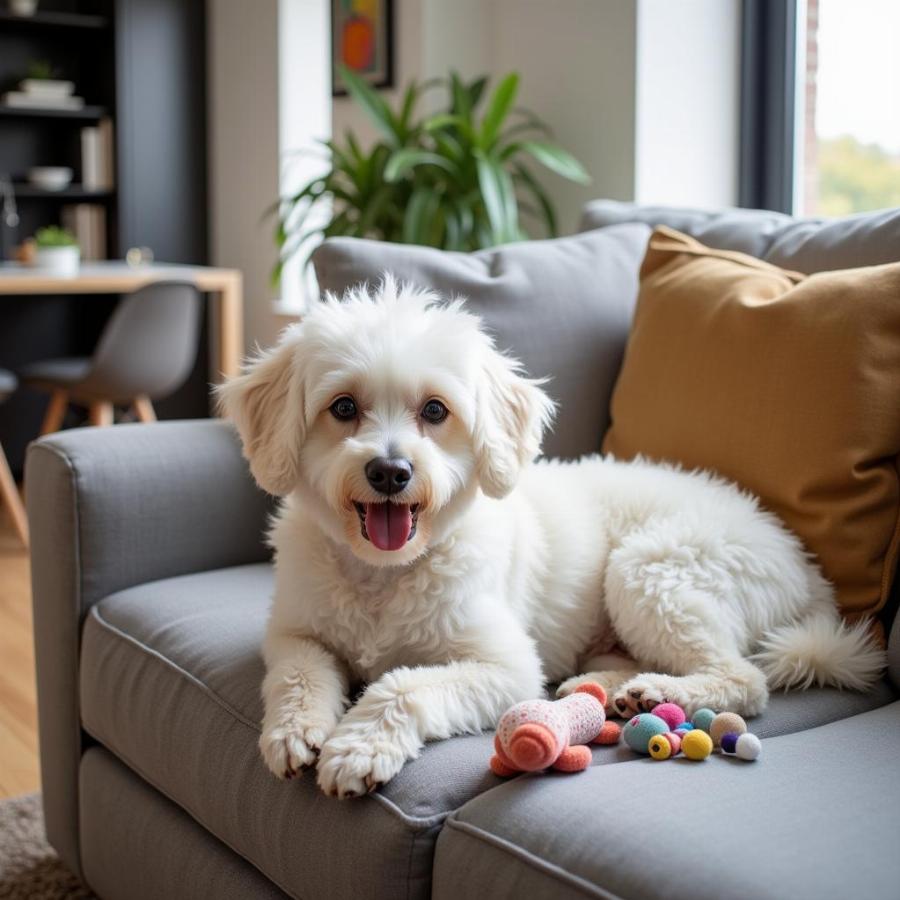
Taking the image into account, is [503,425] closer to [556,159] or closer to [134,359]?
[556,159]

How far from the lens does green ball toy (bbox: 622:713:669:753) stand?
1339mm

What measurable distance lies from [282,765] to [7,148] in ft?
16.2

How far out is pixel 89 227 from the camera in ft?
18.5

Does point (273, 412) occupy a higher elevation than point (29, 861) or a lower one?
higher

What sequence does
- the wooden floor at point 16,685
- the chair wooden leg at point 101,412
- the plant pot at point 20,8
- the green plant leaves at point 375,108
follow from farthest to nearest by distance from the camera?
the plant pot at point 20,8 → the chair wooden leg at point 101,412 → the green plant leaves at point 375,108 → the wooden floor at point 16,685

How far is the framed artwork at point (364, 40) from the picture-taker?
167 inches

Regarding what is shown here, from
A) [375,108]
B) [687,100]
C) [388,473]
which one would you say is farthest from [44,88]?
[388,473]

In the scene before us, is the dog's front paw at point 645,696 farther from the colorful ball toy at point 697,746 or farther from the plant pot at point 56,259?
the plant pot at point 56,259

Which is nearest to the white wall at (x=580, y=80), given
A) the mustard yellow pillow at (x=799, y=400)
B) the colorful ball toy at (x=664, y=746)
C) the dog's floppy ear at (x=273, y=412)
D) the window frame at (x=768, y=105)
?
the window frame at (x=768, y=105)

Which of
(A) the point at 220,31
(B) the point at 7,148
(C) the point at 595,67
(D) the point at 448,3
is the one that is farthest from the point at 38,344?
(C) the point at 595,67

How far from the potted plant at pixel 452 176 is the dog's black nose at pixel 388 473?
2003 mm

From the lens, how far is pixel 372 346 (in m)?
1.44

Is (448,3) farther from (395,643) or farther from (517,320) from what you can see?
(395,643)

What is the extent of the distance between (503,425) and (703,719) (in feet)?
1.39
